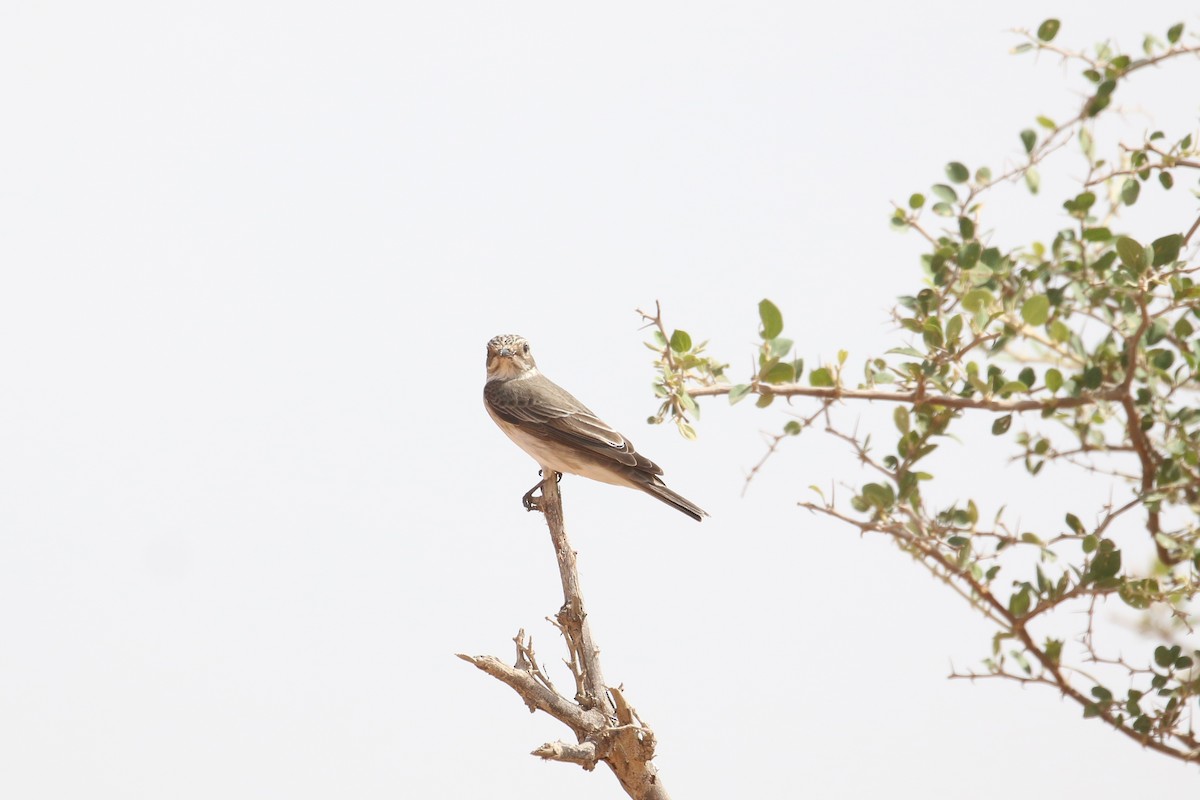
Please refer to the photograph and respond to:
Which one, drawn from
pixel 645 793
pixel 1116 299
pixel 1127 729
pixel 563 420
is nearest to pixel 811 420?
pixel 1116 299

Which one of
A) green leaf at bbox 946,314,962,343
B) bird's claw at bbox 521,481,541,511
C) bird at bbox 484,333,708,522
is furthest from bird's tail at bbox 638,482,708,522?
green leaf at bbox 946,314,962,343

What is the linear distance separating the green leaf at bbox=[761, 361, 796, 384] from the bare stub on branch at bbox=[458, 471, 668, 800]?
141 cm

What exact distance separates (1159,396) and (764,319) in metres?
1.30

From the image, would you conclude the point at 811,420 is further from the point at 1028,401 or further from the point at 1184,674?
the point at 1184,674

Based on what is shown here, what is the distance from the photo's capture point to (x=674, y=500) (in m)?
5.71

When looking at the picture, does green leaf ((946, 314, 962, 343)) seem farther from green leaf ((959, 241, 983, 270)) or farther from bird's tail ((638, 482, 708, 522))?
bird's tail ((638, 482, 708, 522))

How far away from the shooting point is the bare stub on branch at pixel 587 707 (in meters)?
4.60

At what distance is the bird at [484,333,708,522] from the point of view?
5.84m

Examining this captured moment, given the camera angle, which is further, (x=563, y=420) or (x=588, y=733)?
(x=563, y=420)

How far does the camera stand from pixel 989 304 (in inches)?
154

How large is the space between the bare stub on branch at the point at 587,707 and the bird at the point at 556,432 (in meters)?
1.11

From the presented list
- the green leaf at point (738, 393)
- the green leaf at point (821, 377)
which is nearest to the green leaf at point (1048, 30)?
the green leaf at point (821, 377)

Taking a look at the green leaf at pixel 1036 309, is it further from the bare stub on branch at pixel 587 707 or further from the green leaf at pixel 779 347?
the bare stub on branch at pixel 587 707

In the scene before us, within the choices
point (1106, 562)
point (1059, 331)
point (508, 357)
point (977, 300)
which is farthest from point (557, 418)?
point (1106, 562)
